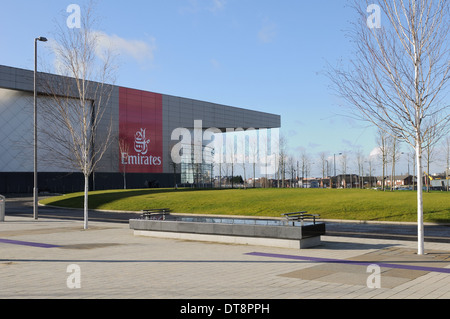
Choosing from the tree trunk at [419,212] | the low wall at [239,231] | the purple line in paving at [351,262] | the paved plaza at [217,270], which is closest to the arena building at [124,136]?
the low wall at [239,231]

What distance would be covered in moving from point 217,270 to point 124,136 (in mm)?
65475

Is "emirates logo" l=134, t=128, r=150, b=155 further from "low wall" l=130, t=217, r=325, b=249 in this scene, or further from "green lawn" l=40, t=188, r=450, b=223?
"low wall" l=130, t=217, r=325, b=249

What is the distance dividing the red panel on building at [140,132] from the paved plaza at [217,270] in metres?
58.9

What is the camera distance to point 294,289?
297 inches

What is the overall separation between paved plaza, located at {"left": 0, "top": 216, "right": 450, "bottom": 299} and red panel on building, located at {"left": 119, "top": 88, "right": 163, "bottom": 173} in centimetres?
5888

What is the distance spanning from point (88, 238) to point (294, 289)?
34.5 feet

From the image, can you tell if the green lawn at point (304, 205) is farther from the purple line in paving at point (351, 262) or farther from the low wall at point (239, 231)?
the purple line in paving at point (351, 262)

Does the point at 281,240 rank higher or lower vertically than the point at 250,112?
lower

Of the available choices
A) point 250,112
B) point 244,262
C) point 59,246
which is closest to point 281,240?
point 244,262

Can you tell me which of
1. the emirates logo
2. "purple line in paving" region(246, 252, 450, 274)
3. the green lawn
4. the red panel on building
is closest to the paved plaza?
"purple line in paving" region(246, 252, 450, 274)

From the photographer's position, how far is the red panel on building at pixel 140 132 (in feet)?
238

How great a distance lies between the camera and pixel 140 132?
247 feet

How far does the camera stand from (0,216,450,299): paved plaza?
288 inches
